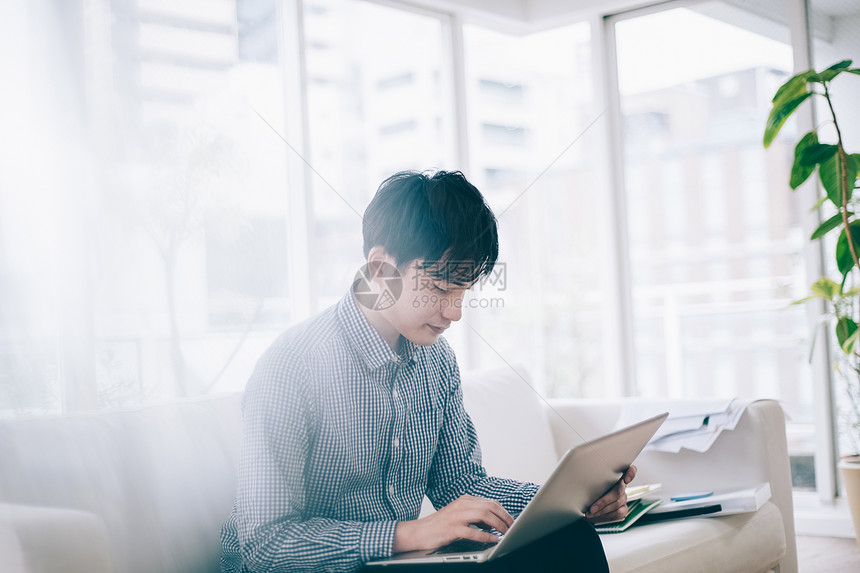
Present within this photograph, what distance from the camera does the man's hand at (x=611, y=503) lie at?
1354 mm

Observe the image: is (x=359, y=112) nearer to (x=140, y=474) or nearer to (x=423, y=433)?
(x=423, y=433)

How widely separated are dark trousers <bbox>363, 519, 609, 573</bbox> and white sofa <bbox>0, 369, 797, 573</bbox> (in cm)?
27

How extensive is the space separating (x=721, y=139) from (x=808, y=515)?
148cm

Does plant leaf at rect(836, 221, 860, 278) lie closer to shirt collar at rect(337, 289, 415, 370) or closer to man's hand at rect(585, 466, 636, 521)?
man's hand at rect(585, 466, 636, 521)

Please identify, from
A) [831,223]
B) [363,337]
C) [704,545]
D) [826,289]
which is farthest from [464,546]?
[826,289]

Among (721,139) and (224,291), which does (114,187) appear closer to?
(224,291)

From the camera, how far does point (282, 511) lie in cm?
112

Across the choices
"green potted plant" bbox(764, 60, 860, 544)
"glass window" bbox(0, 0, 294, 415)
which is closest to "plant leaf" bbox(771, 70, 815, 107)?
"green potted plant" bbox(764, 60, 860, 544)

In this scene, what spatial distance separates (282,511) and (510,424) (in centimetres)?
105

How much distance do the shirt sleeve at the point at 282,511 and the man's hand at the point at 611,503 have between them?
0.39m

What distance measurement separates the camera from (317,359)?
1.25 m

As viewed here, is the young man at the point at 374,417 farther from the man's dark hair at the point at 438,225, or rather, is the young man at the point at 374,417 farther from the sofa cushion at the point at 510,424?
the sofa cushion at the point at 510,424

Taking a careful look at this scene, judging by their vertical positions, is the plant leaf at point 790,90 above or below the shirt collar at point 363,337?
above

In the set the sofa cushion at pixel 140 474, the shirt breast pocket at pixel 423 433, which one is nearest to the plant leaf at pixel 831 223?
the shirt breast pocket at pixel 423 433
